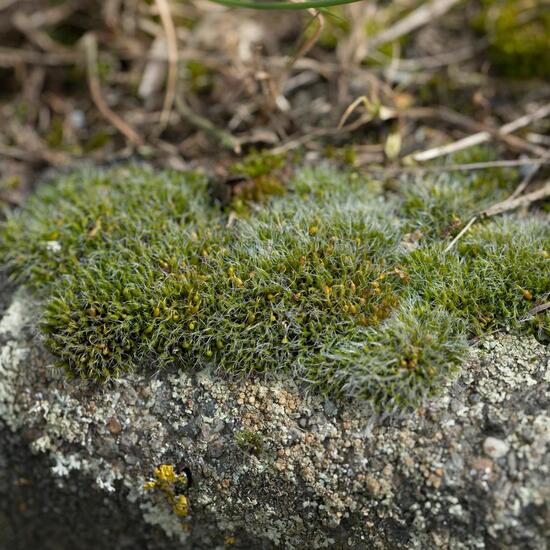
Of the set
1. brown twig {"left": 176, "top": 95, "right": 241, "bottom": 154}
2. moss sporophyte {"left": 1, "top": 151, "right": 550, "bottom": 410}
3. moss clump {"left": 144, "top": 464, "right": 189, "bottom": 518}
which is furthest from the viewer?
brown twig {"left": 176, "top": 95, "right": 241, "bottom": 154}

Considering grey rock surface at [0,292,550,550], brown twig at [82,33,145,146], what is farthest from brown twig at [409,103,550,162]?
brown twig at [82,33,145,146]

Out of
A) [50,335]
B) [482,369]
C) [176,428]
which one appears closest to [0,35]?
[50,335]

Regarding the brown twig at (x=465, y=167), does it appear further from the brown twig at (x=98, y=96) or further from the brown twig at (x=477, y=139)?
the brown twig at (x=98, y=96)

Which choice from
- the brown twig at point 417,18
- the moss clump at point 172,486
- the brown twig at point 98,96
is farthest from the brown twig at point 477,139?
the moss clump at point 172,486

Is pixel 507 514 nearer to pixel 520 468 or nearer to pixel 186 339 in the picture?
pixel 520 468

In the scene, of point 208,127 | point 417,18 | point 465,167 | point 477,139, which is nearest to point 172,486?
point 208,127

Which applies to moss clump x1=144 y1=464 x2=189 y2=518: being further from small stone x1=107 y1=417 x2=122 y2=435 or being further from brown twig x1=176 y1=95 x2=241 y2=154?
brown twig x1=176 y1=95 x2=241 y2=154
